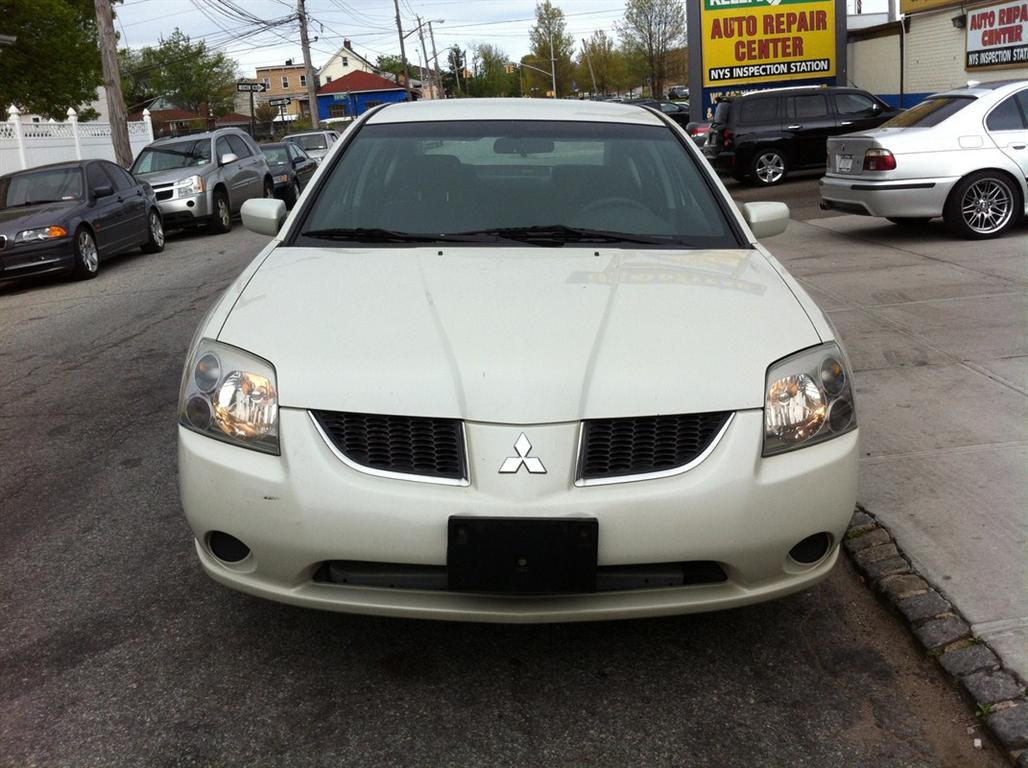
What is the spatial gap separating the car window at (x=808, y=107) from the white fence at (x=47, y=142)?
14.3m

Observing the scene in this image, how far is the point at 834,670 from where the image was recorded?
316 centimetres

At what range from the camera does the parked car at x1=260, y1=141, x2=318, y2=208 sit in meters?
22.0

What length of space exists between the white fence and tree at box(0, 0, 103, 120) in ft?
23.7

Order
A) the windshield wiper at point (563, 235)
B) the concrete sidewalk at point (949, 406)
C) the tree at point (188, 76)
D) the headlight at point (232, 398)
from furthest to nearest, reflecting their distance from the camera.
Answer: the tree at point (188, 76) < the windshield wiper at point (563, 235) < the concrete sidewalk at point (949, 406) < the headlight at point (232, 398)

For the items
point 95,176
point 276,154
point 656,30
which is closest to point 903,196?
point 95,176

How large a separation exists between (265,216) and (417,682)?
2.22 m

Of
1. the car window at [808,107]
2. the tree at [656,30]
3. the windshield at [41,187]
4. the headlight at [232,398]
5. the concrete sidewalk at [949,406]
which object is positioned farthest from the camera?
the tree at [656,30]

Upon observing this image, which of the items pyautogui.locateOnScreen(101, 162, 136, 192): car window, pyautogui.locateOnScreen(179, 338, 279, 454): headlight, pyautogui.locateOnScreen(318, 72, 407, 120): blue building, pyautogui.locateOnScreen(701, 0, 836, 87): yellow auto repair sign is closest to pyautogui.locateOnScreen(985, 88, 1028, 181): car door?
pyautogui.locateOnScreen(179, 338, 279, 454): headlight

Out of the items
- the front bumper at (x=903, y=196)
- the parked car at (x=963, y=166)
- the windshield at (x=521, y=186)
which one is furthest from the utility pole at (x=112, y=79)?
the windshield at (x=521, y=186)

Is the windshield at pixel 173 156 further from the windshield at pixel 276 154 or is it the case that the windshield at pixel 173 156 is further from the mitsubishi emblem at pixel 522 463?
the mitsubishi emblem at pixel 522 463

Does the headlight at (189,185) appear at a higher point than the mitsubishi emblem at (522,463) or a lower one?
higher

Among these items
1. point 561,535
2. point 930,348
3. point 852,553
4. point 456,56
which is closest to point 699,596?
point 561,535

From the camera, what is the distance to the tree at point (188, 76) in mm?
102625

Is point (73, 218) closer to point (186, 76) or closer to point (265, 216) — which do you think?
point (265, 216)
